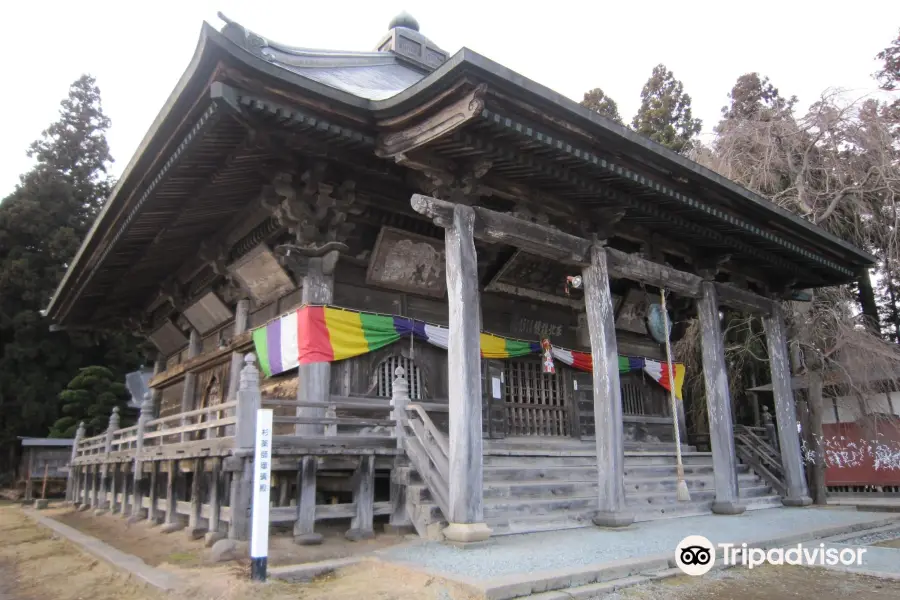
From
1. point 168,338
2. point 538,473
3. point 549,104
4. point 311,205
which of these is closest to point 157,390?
→ point 168,338

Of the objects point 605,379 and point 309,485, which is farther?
point 605,379

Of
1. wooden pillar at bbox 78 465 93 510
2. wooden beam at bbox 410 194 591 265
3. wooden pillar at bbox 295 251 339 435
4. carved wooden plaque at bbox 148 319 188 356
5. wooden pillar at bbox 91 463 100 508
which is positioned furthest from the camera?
carved wooden plaque at bbox 148 319 188 356

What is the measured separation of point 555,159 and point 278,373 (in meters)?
5.16

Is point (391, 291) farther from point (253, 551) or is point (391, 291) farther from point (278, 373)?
point (253, 551)

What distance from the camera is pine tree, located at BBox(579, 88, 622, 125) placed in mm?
25719

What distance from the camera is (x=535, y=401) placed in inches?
455

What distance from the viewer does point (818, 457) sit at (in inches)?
486

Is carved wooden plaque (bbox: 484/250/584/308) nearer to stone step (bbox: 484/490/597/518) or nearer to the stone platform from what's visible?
stone step (bbox: 484/490/597/518)

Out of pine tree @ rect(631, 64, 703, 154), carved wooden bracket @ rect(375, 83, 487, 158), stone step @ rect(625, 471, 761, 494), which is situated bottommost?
stone step @ rect(625, 471, 761, 494)

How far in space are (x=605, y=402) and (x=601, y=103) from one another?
67.4ft

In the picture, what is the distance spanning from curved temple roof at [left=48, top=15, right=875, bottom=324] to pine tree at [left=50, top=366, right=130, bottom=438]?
48.4ft

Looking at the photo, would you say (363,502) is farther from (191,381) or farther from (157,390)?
(157,390)

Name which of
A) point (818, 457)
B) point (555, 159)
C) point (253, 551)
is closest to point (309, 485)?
point (253, 551)

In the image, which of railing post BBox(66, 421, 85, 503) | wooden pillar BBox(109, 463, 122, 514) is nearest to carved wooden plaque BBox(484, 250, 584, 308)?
wooden pillar BBox(109, 463, 122, 514)
